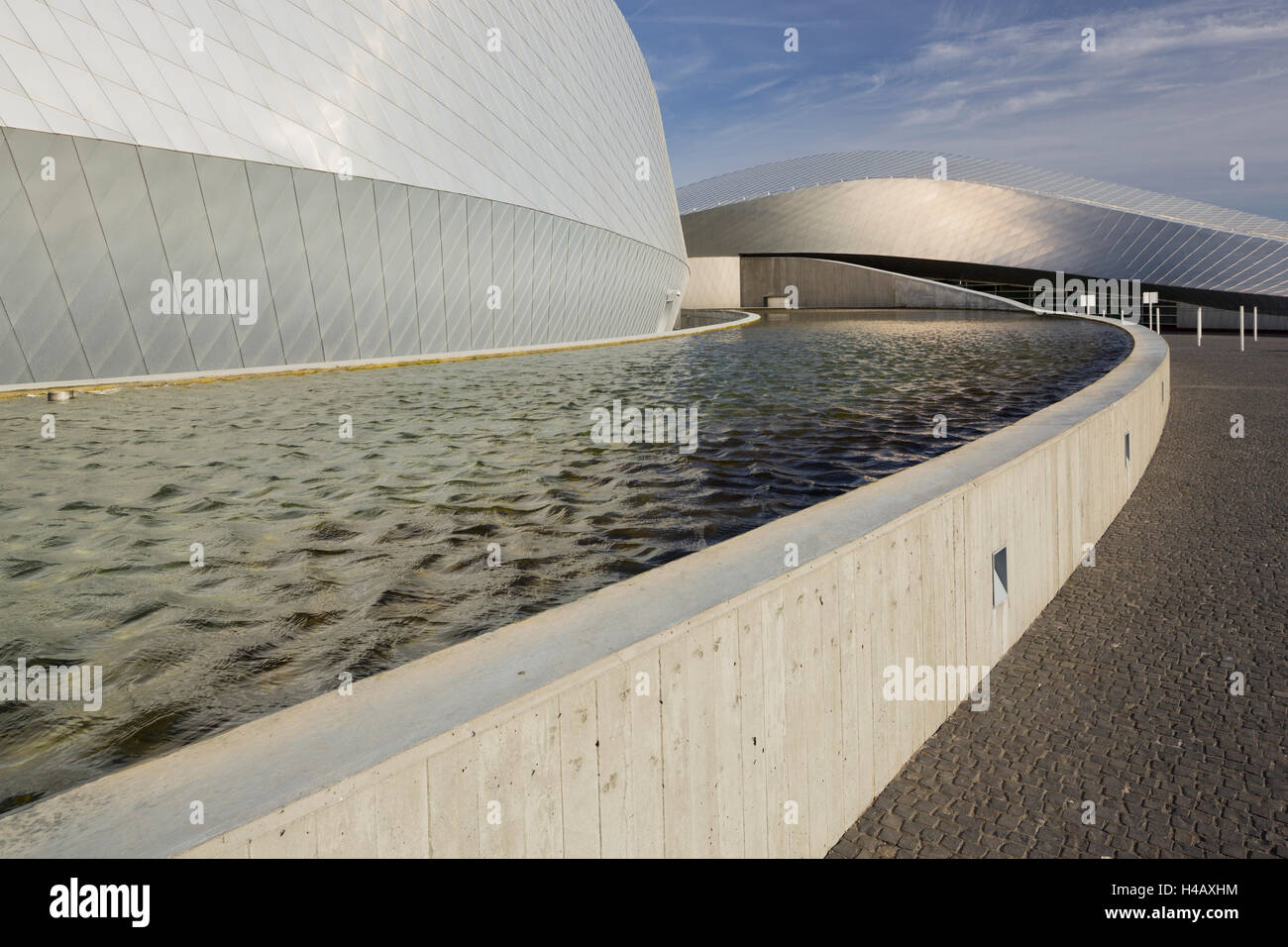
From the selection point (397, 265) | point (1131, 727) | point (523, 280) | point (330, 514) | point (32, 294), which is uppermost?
point (523, 280)

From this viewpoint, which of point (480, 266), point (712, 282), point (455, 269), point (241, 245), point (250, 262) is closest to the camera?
point (241, 245)

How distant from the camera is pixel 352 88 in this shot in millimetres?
16766

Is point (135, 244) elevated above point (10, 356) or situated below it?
above

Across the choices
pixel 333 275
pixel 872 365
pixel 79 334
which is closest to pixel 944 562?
pixel 872 365

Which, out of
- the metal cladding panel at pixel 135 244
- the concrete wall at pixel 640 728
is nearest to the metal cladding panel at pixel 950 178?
the metal cladding panel at pixel 135 244

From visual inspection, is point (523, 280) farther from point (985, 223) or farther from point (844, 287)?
point (985, 223)

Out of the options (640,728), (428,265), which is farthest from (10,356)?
(640,728)

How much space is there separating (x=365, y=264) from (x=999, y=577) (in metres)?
14.9

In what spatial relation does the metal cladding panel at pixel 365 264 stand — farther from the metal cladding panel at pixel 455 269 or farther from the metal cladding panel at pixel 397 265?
the metal cladding panel at pixel 455 269

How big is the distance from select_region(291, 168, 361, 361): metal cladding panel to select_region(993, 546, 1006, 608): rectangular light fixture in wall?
14.1 m

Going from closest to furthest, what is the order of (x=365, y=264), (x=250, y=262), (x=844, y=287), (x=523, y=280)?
(x=250, y=262) < (x=365, y=264) < (x=523, y=280) < (x=844, y=287)

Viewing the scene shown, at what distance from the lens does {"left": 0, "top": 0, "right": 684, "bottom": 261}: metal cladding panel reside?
12461mm

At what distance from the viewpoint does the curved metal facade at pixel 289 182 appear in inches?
486
